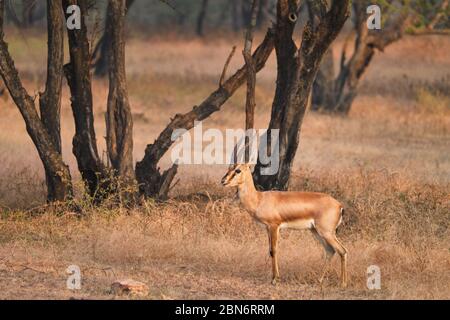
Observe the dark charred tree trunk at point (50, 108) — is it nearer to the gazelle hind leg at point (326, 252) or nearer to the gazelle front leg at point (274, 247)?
the gazelle front leg at point (274, 247)

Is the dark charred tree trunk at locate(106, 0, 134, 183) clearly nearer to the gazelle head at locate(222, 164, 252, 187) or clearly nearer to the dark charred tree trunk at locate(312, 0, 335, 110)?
the gazelle head at locate(222, 164, 252, 187)

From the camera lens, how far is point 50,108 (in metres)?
12.2

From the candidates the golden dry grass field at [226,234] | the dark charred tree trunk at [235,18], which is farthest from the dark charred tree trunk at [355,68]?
the dark charred tree trunk at [235,18]

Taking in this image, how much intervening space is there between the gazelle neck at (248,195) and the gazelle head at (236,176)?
3 centimetres

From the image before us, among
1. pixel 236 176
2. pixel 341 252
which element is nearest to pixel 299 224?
pixel 341 252

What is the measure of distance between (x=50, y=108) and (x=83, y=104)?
49cm

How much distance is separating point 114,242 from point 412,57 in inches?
925

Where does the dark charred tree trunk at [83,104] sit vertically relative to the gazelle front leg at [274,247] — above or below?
above

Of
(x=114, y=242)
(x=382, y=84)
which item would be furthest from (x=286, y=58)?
(x=382, y=84)

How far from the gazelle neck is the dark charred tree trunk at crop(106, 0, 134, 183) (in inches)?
112

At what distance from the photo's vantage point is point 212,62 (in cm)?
3189

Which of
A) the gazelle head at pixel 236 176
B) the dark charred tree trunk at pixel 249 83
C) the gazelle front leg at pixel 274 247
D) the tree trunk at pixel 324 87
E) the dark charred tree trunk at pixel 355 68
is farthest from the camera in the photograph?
the tree trunk at pixel 324 87

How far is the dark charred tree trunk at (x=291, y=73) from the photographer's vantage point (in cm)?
1180
